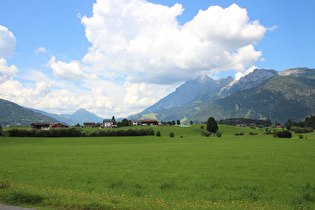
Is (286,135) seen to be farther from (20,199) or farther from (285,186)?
(20,199)

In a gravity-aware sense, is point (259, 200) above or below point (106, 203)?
below

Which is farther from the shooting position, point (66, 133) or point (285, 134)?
point (66, 133)

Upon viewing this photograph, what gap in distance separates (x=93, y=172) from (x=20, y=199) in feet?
36.5

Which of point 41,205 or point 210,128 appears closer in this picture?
point 41,205

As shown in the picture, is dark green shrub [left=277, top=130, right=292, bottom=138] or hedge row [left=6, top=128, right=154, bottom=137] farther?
dark green shrub [left=277, top=130, right=292, bottom=138]

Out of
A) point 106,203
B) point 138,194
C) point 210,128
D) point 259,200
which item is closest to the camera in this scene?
point 106,203

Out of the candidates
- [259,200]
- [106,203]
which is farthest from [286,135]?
[106,203]

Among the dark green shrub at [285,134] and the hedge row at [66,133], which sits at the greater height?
the hedge row at [66,133]

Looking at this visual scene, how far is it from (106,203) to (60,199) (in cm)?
316

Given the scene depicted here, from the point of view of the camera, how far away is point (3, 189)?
14.6 metres

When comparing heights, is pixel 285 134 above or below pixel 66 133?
below

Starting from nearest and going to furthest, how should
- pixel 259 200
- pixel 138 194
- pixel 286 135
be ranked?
pixel 259 200 → pixel 138 194 → pixel 286 135

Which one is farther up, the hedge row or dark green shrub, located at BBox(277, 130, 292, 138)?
the hedge row

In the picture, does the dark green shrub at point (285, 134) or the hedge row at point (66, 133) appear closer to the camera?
the hedge row at point (66, 133)
